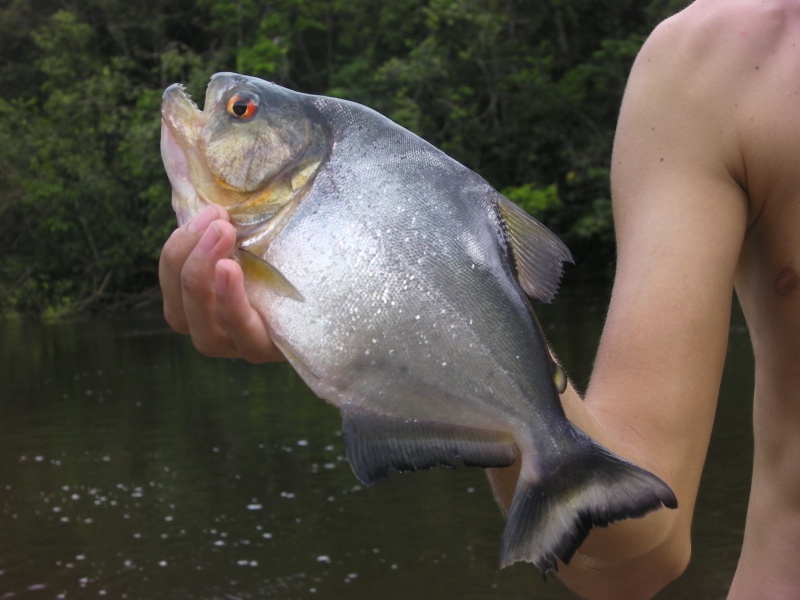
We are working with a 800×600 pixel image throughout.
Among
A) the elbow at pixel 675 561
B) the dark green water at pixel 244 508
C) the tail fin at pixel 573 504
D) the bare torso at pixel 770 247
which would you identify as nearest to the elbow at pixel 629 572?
the elbow at pixel 675 561

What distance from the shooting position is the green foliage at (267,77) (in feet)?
80.6

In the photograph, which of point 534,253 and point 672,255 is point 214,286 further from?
point 672,255

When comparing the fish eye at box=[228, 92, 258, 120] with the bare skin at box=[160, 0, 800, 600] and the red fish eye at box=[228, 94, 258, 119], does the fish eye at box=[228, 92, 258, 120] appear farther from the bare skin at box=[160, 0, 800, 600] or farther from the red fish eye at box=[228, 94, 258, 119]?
the bare skin at box=[160, 0, 800, 600]

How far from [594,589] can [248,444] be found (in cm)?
971

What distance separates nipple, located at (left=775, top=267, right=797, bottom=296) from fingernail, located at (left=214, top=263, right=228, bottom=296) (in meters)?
0.89

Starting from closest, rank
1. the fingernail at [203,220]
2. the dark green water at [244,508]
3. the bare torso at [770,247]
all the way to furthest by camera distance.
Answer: the fingernail at [203,220]
the bare torso at [770,247]
the dark green water at [244,508]

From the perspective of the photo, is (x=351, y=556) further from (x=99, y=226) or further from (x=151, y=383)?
(x=99, y=226)

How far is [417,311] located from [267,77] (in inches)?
934

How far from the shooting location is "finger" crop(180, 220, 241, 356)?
1248mm

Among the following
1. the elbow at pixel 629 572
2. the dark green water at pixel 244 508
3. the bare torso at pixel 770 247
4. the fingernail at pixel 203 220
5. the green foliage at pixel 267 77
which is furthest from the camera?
the green foliage at pixel 267 77

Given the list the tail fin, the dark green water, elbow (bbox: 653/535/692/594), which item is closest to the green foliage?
the dark green water

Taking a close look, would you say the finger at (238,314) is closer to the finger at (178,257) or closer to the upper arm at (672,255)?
the finger at (178,257)

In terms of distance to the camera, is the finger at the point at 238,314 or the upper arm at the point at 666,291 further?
the upper arm at the point at 666,291

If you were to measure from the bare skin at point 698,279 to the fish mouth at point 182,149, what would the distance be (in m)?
0.16
